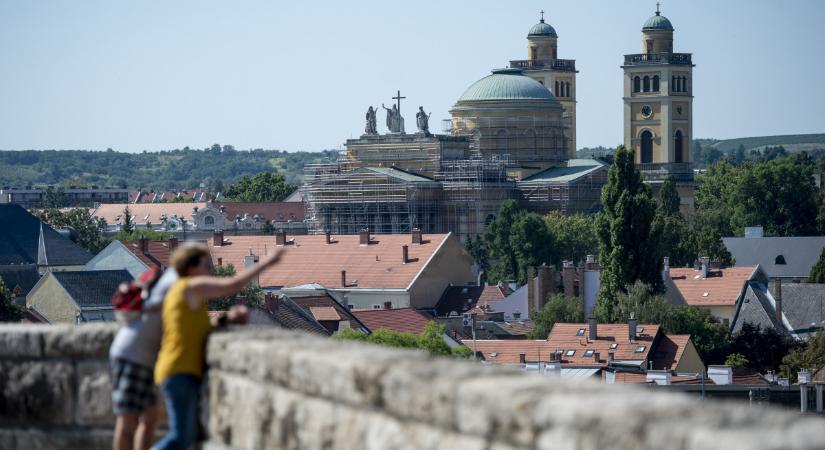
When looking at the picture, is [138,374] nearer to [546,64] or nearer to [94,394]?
[94,394]

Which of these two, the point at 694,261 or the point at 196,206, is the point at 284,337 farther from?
the point at 196,206

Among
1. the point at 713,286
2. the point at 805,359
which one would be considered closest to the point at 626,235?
the point at 713,286

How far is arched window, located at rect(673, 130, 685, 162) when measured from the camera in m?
155

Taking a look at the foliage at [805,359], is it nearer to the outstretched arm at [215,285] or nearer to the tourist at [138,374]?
the tourist at [138,374]

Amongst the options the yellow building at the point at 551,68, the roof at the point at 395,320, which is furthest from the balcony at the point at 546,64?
the roof at the point at 395,320

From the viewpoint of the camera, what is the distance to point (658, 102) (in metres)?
156

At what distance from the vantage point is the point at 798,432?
5.82 m

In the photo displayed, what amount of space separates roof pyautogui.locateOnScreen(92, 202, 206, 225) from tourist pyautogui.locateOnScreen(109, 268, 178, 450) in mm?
150470

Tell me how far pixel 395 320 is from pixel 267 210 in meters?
93.2

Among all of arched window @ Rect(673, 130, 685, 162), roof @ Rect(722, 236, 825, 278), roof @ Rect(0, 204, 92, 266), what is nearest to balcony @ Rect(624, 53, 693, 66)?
arched window @ Rect(673, 130, 685, 162)

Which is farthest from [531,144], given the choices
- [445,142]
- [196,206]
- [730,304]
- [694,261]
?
[730,304]

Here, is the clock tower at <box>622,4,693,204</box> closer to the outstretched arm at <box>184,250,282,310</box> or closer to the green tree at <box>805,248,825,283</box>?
the green tree at <box>805,248,825,283</box>

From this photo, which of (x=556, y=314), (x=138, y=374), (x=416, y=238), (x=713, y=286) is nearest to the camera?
(x=138, y=374)

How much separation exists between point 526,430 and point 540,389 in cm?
17
